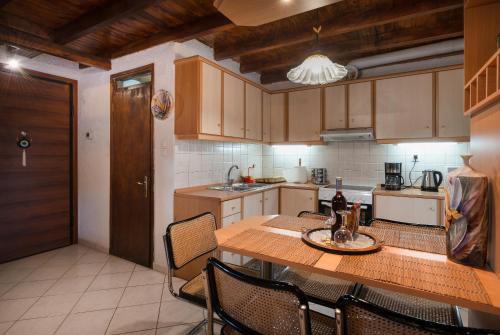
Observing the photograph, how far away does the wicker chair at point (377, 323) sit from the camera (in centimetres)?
64

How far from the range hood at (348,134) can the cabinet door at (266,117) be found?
779 millimetres

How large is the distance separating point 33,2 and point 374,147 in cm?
386

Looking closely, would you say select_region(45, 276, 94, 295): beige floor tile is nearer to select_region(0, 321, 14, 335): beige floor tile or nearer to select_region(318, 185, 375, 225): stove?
select_region(0, 321, 14, 335): beige floor tile

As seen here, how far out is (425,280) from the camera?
3.23ft

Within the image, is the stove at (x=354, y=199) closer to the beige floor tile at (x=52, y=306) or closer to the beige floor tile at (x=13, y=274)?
the beige floor tile at (x=52, y=306)

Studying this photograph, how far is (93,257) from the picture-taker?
→ 10.4 ft

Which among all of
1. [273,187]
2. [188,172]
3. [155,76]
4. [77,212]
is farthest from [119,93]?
[273,187]

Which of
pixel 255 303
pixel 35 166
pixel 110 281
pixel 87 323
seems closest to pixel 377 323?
pixel 255 303

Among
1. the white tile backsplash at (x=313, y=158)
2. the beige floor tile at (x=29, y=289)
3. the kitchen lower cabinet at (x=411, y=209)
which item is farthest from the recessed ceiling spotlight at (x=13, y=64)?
the kitchen lower cabinet at (x=411, y=209)

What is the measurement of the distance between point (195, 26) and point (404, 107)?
96.9 inches

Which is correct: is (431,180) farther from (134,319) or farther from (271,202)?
(134,319)

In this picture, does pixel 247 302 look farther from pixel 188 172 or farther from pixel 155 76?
pixel 155 76

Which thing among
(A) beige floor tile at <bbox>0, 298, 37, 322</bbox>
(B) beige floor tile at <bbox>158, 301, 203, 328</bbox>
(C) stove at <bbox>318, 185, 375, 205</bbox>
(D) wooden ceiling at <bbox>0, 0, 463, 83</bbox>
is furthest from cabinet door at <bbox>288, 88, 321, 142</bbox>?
(A) beige floor tile at <bbox>0, 298, 37, 322</bbox>

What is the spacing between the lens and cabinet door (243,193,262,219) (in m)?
2.84
